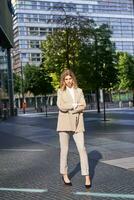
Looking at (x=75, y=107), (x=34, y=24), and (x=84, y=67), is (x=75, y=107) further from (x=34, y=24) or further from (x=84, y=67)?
(x=34, y=24)

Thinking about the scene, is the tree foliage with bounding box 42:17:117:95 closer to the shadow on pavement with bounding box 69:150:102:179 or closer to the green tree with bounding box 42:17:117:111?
the green tree with bounding box 42:17:117:111

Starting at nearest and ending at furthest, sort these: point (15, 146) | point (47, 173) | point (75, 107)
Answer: point (75, 107) → point (47, 173) → point (15, 146)

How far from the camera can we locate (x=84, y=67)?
132 ft

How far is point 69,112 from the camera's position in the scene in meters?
8.04

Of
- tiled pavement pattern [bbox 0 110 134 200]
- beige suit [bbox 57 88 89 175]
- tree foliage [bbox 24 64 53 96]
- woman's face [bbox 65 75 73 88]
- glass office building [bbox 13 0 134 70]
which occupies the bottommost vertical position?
tiled pavement pattern [bbox 0 110 134 200]

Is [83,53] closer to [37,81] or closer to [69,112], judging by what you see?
[69,112]

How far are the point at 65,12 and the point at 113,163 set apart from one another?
32.0m

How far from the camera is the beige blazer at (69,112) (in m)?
8.02

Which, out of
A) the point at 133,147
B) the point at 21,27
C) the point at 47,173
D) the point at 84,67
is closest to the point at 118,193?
the point at 47,173

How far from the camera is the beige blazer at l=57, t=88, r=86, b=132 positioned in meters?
8.02

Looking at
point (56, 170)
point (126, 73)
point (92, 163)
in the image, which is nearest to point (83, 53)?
point (92, 163)

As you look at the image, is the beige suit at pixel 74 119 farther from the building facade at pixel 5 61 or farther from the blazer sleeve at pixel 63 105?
the building facade at pixel 5 61

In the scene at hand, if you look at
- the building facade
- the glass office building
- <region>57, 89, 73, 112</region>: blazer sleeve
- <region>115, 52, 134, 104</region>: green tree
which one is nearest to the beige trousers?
<region>57, 89, 73, 112</region>: blazer sleeve

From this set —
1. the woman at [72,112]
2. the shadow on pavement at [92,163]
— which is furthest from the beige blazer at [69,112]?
the shadow on pavement at [92,163]
